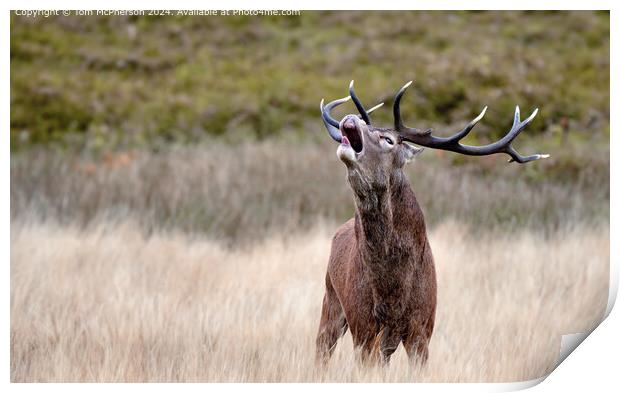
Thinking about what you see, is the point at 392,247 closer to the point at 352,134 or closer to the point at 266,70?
the point at 352,134

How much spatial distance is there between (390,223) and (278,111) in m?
11.0

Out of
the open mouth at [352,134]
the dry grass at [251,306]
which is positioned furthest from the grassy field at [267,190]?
the open mouth at [352,134]

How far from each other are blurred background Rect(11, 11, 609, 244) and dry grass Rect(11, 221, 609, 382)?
101 centimetres

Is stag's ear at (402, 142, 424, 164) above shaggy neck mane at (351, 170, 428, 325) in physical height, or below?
above

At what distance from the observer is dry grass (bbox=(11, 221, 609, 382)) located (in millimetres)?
5832

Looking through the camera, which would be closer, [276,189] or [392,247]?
[392,247]

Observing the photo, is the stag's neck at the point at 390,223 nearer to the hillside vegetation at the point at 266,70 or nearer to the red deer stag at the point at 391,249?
the red deer stag at the point at 391,249

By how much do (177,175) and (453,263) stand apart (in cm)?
496

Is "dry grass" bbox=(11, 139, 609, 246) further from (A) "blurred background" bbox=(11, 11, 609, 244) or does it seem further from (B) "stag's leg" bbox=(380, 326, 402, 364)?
(B) "stag's leg" bbox=(380, 326, 402, 364)

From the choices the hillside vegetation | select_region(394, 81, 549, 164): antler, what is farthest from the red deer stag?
the hillside vegetation

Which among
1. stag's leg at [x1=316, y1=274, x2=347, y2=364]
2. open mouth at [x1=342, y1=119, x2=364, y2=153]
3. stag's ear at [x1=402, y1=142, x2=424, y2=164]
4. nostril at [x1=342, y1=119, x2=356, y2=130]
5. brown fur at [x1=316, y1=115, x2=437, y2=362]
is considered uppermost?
nostril at [x1=342, y1=119, x2=356, y2=130]

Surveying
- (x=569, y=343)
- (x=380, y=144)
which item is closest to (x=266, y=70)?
(x=569, y=343)

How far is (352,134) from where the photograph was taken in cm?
457

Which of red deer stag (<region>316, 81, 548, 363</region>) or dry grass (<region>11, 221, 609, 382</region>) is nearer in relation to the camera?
red deer stag (<region>316, 81, 548, 363</region>)
